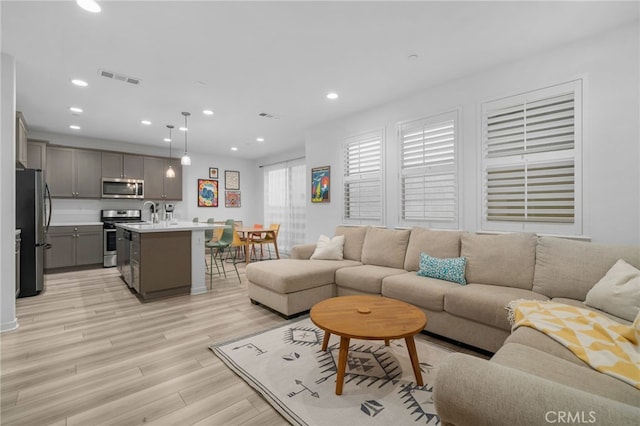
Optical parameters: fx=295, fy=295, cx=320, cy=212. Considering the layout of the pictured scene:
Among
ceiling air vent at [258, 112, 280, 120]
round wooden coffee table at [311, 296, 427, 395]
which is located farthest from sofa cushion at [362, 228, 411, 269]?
ceiling air vent at [258, 112, 280, 120]

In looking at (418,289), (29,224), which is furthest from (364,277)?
(29,224)

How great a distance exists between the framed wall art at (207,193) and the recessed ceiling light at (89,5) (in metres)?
5.58

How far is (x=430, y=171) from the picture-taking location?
3.68m

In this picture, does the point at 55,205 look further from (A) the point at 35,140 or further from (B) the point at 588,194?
(B) the point at 588,194

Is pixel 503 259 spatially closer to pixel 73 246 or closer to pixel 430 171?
pixel 430 171

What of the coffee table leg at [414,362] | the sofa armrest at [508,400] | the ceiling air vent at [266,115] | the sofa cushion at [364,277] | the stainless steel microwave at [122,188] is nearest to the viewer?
the sofa armrest at [508,400]

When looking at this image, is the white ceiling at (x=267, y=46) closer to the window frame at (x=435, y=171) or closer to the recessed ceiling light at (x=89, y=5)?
the recessed ceiling light at (x=89, y=5)

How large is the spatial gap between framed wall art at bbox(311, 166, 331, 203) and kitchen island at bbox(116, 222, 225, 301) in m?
1.90

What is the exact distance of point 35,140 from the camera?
17.1 ft

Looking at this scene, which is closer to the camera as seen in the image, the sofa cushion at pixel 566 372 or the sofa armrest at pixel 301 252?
the sofa cushion at pixel 566 372

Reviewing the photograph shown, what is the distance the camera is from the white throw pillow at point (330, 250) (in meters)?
3.96

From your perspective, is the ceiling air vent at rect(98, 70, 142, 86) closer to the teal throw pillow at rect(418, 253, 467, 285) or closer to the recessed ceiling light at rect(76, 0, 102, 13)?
the recessed ceiling light at rect(76, 0, 102, 13)

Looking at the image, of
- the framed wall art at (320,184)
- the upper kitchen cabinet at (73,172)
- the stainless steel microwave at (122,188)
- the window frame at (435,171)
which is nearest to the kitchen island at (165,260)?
the framed wall art at (320,184)

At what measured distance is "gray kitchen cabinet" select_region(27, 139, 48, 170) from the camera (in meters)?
5.15
